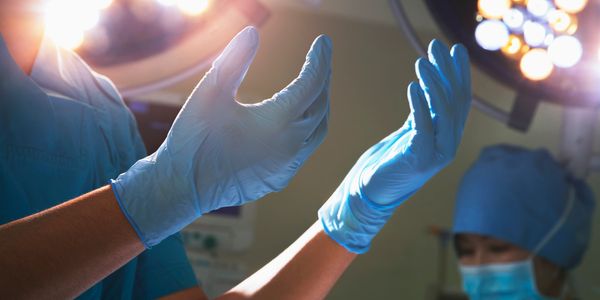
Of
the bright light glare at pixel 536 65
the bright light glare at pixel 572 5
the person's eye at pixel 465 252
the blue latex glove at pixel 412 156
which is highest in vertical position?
the blue latex glove at pixel 412 156

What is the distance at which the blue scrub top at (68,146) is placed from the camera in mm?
987

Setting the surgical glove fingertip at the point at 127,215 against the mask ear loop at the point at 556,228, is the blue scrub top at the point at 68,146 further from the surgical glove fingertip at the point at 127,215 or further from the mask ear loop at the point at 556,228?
the mask ear loop at the point at 556,228

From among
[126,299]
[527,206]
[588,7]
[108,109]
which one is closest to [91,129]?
[108,109]

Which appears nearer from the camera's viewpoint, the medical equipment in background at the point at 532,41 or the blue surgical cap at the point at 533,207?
the medical equipment in background at the point at 532,41

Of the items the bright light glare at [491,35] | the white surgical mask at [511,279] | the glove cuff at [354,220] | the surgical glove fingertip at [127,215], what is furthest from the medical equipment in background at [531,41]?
the surgical glove fingertip at [127,215]

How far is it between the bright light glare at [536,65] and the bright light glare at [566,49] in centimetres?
2

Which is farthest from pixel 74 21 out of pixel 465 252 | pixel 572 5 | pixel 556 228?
pixel 556 228

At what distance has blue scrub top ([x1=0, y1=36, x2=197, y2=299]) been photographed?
99cm

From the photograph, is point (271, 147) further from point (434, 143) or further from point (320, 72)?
point (434, 143)

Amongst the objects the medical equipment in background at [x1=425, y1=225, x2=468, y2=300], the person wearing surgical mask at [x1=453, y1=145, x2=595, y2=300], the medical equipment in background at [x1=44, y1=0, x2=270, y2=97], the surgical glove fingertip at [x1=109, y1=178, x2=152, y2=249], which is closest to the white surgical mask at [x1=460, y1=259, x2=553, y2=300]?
the person wearing surgical mask at [x1=453, y1=145, x2=595, y2=300]

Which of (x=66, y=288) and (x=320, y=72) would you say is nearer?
(x=66, y=288)

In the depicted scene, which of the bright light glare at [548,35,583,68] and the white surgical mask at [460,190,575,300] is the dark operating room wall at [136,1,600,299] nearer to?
the white surgical mask at [460,190,575,300]

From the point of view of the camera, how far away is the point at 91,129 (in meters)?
1.10

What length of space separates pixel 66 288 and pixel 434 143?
58 centimetres
